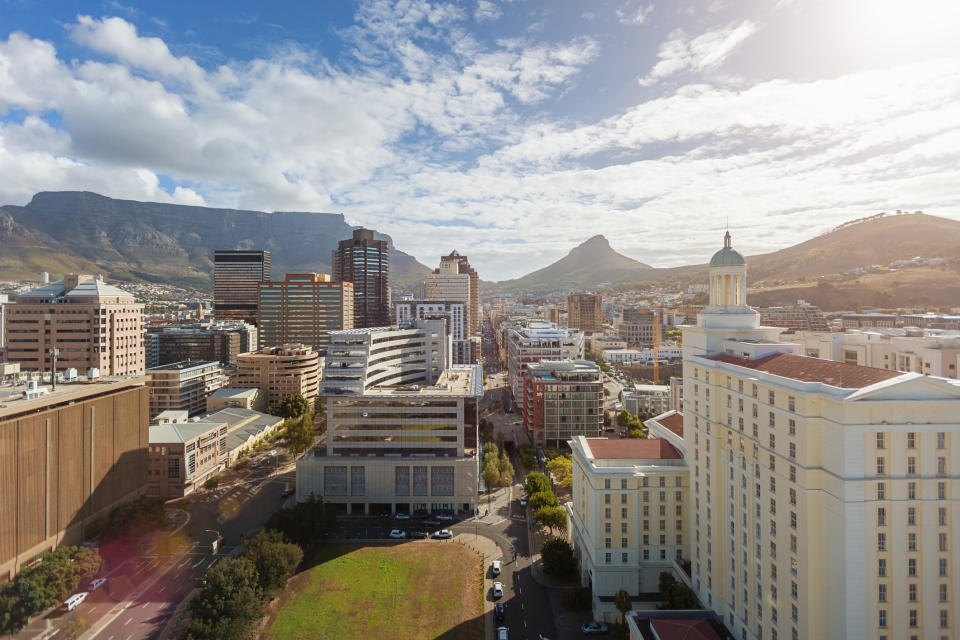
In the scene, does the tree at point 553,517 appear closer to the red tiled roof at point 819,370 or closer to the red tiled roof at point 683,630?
the red tiled roof at point 683,630

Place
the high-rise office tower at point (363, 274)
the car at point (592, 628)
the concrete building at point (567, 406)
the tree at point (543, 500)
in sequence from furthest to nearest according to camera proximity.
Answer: the high-rise office tower at point (363, 274), the concrete building at point (567, 406), the tree at point (543, 500), the car at point (592, 628)

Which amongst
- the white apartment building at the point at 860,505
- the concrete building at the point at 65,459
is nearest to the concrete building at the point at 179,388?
the concrete building at the point at 65,459

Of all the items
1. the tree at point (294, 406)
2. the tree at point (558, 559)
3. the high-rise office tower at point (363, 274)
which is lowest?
the tree at point (558, 559)

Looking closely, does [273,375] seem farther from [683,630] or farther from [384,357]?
[683,630]

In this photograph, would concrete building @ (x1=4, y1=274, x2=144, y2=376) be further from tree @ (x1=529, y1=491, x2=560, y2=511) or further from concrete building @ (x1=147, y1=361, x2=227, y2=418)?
tree @ (x1=529, y1=491, x2=560, y2=511)

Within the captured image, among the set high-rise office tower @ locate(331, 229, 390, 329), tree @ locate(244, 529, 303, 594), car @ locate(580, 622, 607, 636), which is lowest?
car @ locate(580, 622, 607, 636)

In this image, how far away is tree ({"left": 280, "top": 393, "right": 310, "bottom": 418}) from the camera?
101 metres

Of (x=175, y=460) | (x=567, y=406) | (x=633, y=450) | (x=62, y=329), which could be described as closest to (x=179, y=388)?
(x=62, y=329)

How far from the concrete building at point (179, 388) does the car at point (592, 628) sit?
8526 centimetres

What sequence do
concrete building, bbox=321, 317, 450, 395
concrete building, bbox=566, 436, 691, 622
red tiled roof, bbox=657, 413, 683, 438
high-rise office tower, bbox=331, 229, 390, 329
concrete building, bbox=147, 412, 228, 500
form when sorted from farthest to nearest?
1. high-rise office tower, bbox=331, 229, 390, 329
2. concrete building, bbox=147, 412, 228, 500
3. concrete building, bbox=321, 317, 450, 395
4. red tiled roof, bbox=657, 413, 683, 438
5. concrete building, bbox=566, 436, 691, 622

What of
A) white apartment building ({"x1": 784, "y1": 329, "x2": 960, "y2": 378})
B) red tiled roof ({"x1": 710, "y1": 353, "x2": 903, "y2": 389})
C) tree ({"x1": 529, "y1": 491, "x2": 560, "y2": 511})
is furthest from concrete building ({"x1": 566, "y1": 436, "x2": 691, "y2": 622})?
white apartment building ({"x1": 784, "y1": 329, "x2": 960, "y2": 378})

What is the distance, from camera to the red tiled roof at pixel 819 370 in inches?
1032

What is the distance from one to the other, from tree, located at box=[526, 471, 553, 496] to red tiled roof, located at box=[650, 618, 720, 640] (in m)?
24.6

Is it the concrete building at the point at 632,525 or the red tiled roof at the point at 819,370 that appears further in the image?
the concrete building at the point at 632,525
